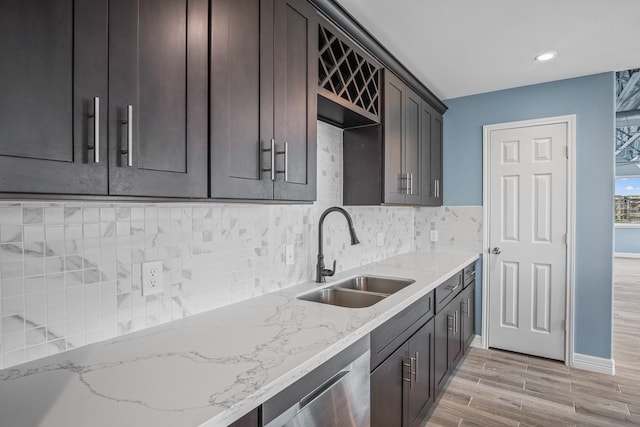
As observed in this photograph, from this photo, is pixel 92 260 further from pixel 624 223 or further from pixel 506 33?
pixel 624 223

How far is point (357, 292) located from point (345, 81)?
1.23 metres

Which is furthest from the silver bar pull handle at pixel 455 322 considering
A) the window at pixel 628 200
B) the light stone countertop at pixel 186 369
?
the window at pixel 628 200

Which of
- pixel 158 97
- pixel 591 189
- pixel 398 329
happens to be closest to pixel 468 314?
pixel 591 189

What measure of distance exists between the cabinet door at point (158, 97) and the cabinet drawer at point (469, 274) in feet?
8.76

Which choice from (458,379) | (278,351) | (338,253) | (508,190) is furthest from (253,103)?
(508,190)

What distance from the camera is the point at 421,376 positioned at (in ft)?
6.84

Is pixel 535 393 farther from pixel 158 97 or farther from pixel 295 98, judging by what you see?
pixel 158 97

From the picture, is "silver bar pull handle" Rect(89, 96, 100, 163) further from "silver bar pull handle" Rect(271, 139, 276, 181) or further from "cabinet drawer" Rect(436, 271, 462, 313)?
"cabinet drawer" Rect(436, 271, 462, 313)

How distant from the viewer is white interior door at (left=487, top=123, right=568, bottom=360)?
3.14 m

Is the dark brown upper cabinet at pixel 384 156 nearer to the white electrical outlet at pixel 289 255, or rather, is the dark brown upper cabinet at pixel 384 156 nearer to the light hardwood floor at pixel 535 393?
the white electrical outlet at pixel 289 255

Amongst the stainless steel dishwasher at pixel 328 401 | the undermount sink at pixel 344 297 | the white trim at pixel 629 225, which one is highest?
the white trim at pixel 629 225

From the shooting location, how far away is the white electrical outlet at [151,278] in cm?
130

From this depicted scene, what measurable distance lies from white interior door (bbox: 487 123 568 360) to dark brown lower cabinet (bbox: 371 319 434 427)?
1.56m

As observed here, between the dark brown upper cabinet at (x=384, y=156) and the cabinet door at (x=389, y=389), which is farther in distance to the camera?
the dark brown upper cabinet at (x=384, y=156)
